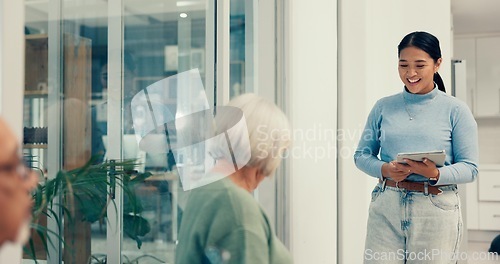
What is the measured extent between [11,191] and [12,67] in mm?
670

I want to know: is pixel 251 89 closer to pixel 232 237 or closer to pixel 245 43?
pixel 245 43

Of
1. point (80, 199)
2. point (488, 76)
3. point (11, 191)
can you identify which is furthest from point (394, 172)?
point (11, 191)

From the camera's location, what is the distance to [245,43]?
138cm

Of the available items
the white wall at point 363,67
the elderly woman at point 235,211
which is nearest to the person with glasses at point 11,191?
the elderly woman at point 235,211

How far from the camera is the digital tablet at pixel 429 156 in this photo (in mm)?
1650

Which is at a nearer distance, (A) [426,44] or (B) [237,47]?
(B) [237,47]

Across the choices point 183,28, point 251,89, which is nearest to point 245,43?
point 251,89

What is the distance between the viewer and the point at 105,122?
0.93 metres

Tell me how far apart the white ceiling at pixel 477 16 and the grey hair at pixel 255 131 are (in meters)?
1.42

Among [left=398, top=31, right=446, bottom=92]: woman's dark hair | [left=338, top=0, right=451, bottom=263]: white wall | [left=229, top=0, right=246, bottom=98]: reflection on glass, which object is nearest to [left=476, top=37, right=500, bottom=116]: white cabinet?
[left=338, top=0, right=451, bottom=263]: white wall

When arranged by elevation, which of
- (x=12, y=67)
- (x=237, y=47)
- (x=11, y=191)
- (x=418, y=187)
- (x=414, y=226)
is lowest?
(x=414, y=226)

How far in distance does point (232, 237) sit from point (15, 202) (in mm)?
793

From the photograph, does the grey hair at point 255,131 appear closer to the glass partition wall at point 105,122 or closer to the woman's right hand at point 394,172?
the glass partition wall at point 105,122

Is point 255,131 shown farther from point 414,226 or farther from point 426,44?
point 426,44
